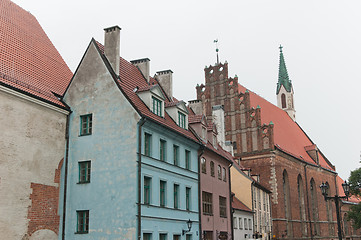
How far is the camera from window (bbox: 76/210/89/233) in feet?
71.7

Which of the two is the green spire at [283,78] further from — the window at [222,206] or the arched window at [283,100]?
the window at [222,206]

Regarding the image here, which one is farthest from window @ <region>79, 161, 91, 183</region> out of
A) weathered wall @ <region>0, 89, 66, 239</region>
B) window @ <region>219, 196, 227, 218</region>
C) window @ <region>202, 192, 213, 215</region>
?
window @ <region>219, 196, 227, 218</region>

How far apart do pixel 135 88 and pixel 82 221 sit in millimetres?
8043

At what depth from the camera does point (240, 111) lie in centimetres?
5444

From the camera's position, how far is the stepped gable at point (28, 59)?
21.5m

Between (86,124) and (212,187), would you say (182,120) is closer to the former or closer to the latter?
(212,187)

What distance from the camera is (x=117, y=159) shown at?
21.9m

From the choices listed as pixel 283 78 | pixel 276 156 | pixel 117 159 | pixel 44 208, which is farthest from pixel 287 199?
pixel 44 208

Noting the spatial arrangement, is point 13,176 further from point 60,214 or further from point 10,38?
point 10,38

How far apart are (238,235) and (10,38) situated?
23.2 meters

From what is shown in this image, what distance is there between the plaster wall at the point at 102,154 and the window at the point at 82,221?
22 centimetres

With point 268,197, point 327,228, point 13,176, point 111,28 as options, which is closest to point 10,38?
point 111,28

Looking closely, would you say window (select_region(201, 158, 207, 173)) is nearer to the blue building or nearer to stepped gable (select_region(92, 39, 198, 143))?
stepped gable (select_region(92, 39, 198, 143))

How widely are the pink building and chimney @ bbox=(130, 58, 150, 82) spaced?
4.71 metres
